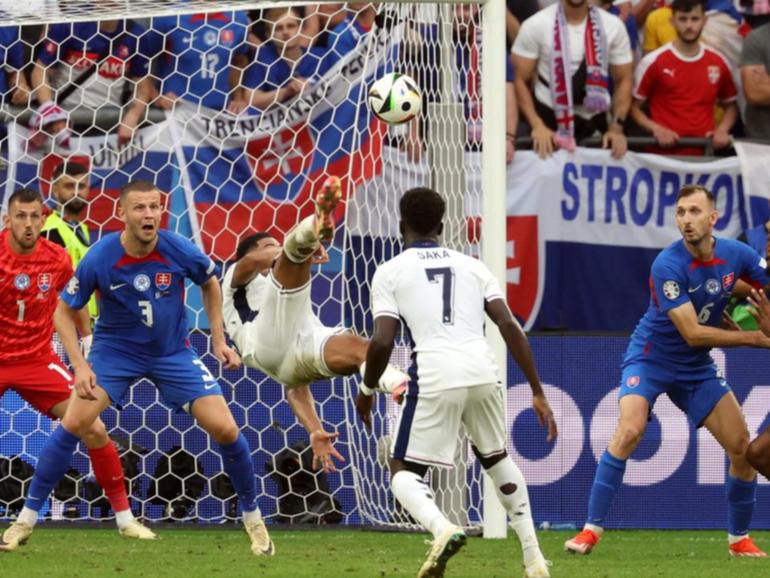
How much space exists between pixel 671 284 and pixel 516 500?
89.2 inches

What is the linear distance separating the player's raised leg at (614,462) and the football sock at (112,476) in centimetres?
275

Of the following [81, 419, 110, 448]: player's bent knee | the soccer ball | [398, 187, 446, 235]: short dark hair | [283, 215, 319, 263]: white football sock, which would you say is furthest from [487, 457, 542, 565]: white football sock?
[81, 419, 110, 448]: player's bent knee

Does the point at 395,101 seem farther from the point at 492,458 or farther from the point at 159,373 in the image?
the point at 492,458

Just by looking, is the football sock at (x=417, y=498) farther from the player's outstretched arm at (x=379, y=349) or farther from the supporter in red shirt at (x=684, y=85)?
the supporter in red shirt at (x=684, y=85)

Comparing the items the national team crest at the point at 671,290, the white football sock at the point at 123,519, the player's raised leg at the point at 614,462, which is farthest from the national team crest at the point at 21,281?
the national team crest at the point at 671,290

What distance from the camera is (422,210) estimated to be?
7.14 meters

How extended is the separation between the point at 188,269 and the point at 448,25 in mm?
2614

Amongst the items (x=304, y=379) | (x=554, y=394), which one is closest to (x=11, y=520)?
(x=304, y=379)

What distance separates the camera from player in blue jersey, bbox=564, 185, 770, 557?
894 centimetres

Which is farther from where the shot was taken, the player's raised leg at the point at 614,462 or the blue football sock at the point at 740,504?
the blue football sock at the point at 740,504

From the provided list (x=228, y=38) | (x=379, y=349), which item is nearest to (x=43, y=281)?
(x=228, y=38)

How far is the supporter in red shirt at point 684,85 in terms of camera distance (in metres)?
13.6

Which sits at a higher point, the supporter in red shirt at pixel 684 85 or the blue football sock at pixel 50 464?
the supporter in red shirt at pixel 684 85

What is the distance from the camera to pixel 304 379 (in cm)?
962
